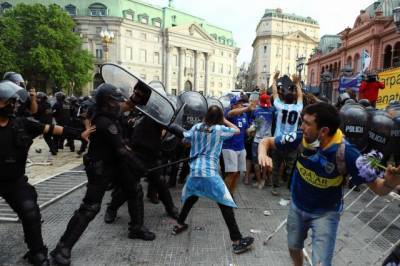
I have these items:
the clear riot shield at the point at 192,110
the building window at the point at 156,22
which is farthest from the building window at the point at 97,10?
the clear riot shield at the point at 192,110

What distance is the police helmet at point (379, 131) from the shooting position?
5512 mm

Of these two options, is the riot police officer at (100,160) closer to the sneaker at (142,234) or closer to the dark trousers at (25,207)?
the dark trousers at (25,207)

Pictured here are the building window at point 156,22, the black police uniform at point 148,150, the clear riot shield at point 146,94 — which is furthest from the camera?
the building window at point 156,22

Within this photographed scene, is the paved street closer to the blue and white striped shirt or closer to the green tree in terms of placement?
the blue and white striped shirt

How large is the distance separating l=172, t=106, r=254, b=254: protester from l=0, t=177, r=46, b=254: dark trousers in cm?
170

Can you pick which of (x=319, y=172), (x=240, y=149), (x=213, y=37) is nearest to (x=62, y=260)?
(x=319, y=172)

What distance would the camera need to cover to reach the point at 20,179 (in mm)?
3873

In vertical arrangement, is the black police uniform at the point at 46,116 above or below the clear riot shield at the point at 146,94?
below

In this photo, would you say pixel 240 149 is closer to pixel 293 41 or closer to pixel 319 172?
pixel 319 172

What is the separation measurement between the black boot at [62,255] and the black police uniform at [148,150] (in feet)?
4.40

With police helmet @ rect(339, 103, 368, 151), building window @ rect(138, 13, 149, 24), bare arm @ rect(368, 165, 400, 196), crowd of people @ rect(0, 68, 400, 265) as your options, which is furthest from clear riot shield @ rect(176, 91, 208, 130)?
building window @ rect(138, 13, 149, 24)

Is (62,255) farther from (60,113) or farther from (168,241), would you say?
(60,113)

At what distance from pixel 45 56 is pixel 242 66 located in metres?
132

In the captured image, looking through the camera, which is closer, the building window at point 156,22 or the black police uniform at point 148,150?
the black police uniform at point 148,150
